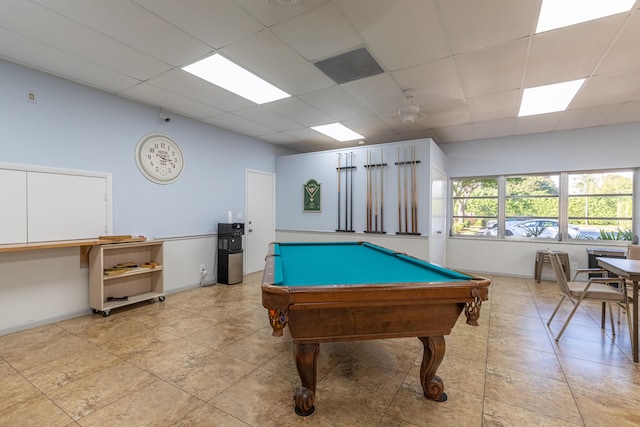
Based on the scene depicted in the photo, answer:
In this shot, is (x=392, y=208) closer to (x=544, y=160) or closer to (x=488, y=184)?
(x=488, y=184)

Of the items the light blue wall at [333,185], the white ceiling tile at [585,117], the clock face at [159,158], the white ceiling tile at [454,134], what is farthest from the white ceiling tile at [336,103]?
the white ceiling tile at [585,117]

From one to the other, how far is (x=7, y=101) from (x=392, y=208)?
5.04m

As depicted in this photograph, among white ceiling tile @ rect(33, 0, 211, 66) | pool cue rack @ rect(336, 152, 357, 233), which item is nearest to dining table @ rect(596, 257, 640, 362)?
pool cue rack @ rect(336, 152, 357, 233)

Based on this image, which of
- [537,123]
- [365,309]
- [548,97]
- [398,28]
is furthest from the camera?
[537,123]

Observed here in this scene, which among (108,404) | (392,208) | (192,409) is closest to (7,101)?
(108,404)

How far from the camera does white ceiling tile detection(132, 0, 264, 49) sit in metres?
2.09

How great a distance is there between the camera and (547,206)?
5496mm

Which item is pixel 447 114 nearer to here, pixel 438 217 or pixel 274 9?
pixel 438 217

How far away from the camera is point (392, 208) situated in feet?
16.6

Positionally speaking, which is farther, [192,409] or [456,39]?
[456,39]

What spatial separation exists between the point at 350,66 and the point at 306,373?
2782 millimetres

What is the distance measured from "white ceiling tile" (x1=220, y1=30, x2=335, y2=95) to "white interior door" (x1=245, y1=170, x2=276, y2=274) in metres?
2.72

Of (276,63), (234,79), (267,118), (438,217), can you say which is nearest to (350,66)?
(276,63)

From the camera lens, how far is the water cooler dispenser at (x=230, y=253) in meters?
4.95
